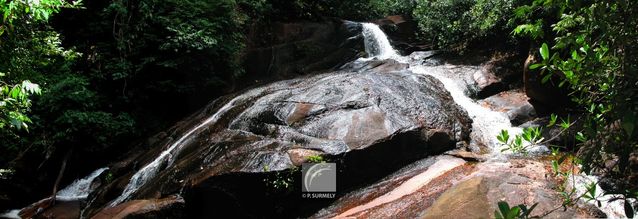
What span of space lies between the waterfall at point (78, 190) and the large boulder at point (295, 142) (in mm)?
1291

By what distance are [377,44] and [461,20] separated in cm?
356

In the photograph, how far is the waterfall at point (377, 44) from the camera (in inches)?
579

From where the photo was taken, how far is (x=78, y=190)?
927 cm

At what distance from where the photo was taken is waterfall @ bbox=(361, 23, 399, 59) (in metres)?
14.7

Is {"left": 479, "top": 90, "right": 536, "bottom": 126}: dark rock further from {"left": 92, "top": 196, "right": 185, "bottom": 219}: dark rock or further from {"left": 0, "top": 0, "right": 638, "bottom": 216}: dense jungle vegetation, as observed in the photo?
{"left": 92, "top": 196, "right": 185, "bottom": 219}: dark rock

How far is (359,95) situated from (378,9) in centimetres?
1062

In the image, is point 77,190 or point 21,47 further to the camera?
point 77,190

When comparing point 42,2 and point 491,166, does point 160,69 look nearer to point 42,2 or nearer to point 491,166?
point 42,2

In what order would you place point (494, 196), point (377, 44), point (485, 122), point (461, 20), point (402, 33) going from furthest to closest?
point (402, 33), point (377, 44), point (461, 20), point (485, 122), point (494, 196)

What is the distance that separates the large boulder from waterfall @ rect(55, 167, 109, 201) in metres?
1.29

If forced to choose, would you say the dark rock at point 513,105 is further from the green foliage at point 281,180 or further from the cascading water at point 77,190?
the cascading water at point 77,190

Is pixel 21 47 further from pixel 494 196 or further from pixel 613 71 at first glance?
pixel 613 71

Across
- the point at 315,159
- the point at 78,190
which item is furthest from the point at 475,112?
the point at 78,190

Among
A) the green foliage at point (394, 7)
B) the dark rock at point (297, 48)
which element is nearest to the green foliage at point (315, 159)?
the dark rock at point (297, 48)
